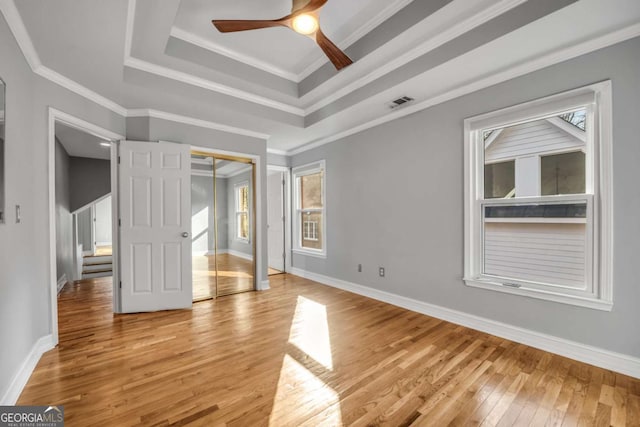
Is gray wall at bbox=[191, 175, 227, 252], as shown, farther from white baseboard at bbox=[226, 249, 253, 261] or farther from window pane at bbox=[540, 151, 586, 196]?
window pane at bbox=[540, 151, 586, 196]

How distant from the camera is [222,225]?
4410 millimetres

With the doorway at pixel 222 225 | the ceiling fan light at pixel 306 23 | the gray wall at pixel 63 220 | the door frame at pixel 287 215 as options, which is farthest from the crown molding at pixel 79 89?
the door frame at pixel 287 215

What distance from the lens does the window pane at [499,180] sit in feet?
8.81

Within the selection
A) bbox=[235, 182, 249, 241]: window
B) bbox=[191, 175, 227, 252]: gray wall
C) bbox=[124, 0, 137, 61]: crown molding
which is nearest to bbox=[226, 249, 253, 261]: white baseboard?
bbox=[191, 175, 227, 252]: gray wall

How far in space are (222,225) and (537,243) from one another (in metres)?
4.09

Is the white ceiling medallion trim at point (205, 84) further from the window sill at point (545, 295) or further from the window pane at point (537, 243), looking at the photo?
the window sill at point (545, 295)

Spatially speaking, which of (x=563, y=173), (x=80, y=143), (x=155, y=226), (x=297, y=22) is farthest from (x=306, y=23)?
(x=80, y=143)

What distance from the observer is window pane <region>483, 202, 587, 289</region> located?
2.31 m

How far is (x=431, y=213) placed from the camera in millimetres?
3232

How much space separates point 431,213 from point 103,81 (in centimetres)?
375

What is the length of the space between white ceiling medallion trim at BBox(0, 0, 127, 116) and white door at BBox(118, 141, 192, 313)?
47 cm

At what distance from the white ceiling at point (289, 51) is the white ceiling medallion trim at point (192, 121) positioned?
0.02 metres

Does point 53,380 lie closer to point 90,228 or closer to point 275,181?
point 275,181

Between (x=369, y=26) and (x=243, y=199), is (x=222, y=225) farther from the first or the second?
(x=369, y=26)
